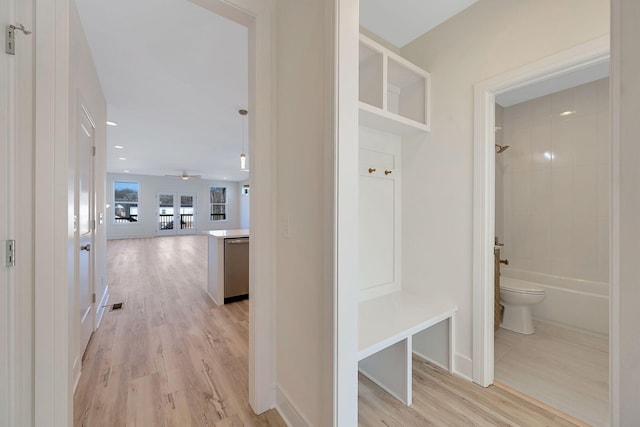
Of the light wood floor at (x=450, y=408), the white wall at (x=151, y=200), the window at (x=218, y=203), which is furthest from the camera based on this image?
the window at (x=218, y=203)

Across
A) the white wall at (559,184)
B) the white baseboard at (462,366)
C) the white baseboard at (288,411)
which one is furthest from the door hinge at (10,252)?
the white wall at (559,184)

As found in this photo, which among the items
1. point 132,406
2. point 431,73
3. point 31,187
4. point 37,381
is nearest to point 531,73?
point 431,73

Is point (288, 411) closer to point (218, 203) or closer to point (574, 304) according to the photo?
point (574, 304)

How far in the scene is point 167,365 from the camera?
199 cm

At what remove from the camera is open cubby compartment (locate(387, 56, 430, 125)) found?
1.96m

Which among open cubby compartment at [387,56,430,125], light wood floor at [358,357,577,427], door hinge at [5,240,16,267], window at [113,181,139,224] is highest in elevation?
open cubby compartment at [387,56,430,125]

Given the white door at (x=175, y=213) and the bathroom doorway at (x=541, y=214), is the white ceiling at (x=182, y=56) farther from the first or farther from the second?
the white door at (x=175, y=213)

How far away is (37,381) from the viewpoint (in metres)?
0.99

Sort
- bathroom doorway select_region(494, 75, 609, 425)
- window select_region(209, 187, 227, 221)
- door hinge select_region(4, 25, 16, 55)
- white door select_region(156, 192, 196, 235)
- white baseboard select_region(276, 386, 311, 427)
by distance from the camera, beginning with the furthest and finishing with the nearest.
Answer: window select_region(209, 187, 227, 221)
white door select_region(156, 192, 196, 235)
bathroom doorway select_region(494, 75, 609, 425)
white baseboard select_region(276, 386, 311, 427)
door hinge select_region(4, 25, 16, 55)

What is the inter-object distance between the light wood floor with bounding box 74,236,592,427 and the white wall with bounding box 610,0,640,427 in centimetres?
136

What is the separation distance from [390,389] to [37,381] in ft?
5.87

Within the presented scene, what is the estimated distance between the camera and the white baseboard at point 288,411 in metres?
1.35

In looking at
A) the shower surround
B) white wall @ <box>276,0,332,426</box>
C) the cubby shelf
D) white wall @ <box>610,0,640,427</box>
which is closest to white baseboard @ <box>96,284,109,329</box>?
white wall @ <box>276,0,332,426</box>

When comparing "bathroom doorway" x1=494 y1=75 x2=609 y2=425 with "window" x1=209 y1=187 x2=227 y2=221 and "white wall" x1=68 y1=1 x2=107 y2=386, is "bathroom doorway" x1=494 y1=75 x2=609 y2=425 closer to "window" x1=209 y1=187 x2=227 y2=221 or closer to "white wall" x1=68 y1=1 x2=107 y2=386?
"white wall" x1=68 y1=1 x2=107 y2=386
